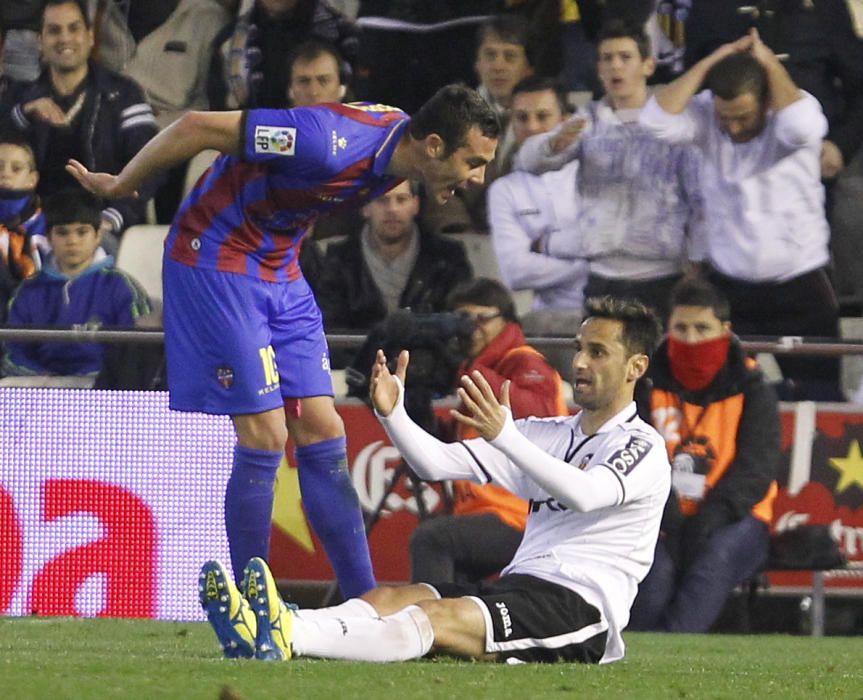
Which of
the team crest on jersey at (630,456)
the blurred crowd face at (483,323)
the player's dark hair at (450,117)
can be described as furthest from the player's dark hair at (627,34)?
the team crest on jersey at (630,456)

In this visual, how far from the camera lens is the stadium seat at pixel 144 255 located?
1056 cm

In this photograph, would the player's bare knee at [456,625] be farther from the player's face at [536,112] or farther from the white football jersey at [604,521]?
the player's face at [536,112]

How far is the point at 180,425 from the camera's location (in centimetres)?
901

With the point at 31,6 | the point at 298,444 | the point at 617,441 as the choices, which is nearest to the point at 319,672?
the point at 617,441

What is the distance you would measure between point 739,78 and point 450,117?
349 centimetres

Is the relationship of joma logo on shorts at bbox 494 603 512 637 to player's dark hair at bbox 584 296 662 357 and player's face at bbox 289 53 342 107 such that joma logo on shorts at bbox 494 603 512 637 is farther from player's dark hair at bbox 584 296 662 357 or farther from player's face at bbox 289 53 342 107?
player's face at bbox 289 53 342 107

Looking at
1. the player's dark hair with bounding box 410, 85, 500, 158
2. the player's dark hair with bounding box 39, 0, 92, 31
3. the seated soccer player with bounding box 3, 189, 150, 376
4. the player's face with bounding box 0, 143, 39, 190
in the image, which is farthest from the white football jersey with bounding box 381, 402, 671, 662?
the player's dark hair with bounding box 39, 0, 92, 31

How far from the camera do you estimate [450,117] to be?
682 centimetres

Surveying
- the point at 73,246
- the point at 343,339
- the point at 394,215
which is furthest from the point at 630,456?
the point at 73,246

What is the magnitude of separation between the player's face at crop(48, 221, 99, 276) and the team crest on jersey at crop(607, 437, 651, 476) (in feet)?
15.8

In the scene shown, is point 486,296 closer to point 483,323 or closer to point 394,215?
point 483,323

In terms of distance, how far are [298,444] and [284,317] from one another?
49 centimetres

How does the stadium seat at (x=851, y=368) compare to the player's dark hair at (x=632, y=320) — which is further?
the stadium seat at (x=851, y=368)

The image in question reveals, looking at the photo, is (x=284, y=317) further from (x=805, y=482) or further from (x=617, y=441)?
(x=805, y=482)
